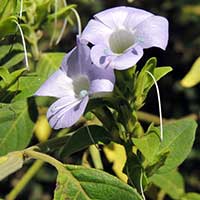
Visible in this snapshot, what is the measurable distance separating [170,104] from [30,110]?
1.12 m

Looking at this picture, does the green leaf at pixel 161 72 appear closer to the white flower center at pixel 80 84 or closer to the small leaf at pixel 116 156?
the white flower center at pixel 80 84

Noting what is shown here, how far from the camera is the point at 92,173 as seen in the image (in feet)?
3.94

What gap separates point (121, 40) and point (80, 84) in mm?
96

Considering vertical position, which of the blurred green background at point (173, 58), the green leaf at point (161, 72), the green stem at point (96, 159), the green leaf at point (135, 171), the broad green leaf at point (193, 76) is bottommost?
the blurred green background at point (173, 58)

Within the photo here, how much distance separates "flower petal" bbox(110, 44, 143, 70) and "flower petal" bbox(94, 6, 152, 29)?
93 mm

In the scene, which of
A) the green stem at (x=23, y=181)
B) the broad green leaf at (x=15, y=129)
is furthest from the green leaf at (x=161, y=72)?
the green stem at (x=23, y=181)

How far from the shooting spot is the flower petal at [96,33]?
3.92 ft

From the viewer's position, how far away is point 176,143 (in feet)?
4.32

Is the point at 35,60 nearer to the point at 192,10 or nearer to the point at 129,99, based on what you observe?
the point at 129,99

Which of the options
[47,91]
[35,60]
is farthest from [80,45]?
[35,60]

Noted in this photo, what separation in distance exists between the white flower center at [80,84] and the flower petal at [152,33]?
11 cm

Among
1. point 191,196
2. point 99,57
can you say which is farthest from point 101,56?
point 191,196

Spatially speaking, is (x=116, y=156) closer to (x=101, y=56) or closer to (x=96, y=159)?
(x=96, y=159)

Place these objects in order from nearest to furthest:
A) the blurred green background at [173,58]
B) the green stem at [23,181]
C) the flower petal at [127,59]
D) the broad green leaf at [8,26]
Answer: the flower petal at [127,59], the broad green leaf at [8,26], the green stem at [23,181], the blurred green background at [173,58]
